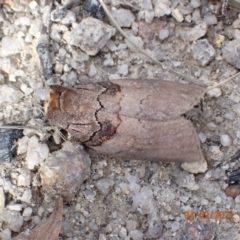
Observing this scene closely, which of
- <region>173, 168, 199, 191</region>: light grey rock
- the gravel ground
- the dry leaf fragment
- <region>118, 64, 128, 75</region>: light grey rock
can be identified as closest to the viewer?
the dry leaf fragment

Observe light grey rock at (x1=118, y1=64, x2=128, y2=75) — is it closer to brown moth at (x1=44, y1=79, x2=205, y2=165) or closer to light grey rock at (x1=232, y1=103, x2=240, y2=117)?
brown moth at (x1=44, y1=79, x2=205, y2=165)

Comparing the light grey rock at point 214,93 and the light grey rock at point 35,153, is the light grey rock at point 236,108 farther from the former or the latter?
the light grey rock at point 35,153

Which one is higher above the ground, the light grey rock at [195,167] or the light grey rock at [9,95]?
the light grey rock at [9,95]

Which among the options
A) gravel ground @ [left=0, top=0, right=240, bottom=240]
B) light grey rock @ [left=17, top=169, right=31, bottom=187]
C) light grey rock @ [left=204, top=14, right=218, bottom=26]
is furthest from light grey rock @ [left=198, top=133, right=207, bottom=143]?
light grey rock @ [left=17, top=169, right=31, bottom=187]

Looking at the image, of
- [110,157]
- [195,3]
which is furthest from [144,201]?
[195,3]

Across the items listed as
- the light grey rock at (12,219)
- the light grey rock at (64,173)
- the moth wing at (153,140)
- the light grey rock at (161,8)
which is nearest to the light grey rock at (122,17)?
the light grey rock at (161,8)

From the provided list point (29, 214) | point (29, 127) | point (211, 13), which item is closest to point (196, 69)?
point (211, 13)

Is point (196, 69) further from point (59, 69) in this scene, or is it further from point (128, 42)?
point (59, 69)
